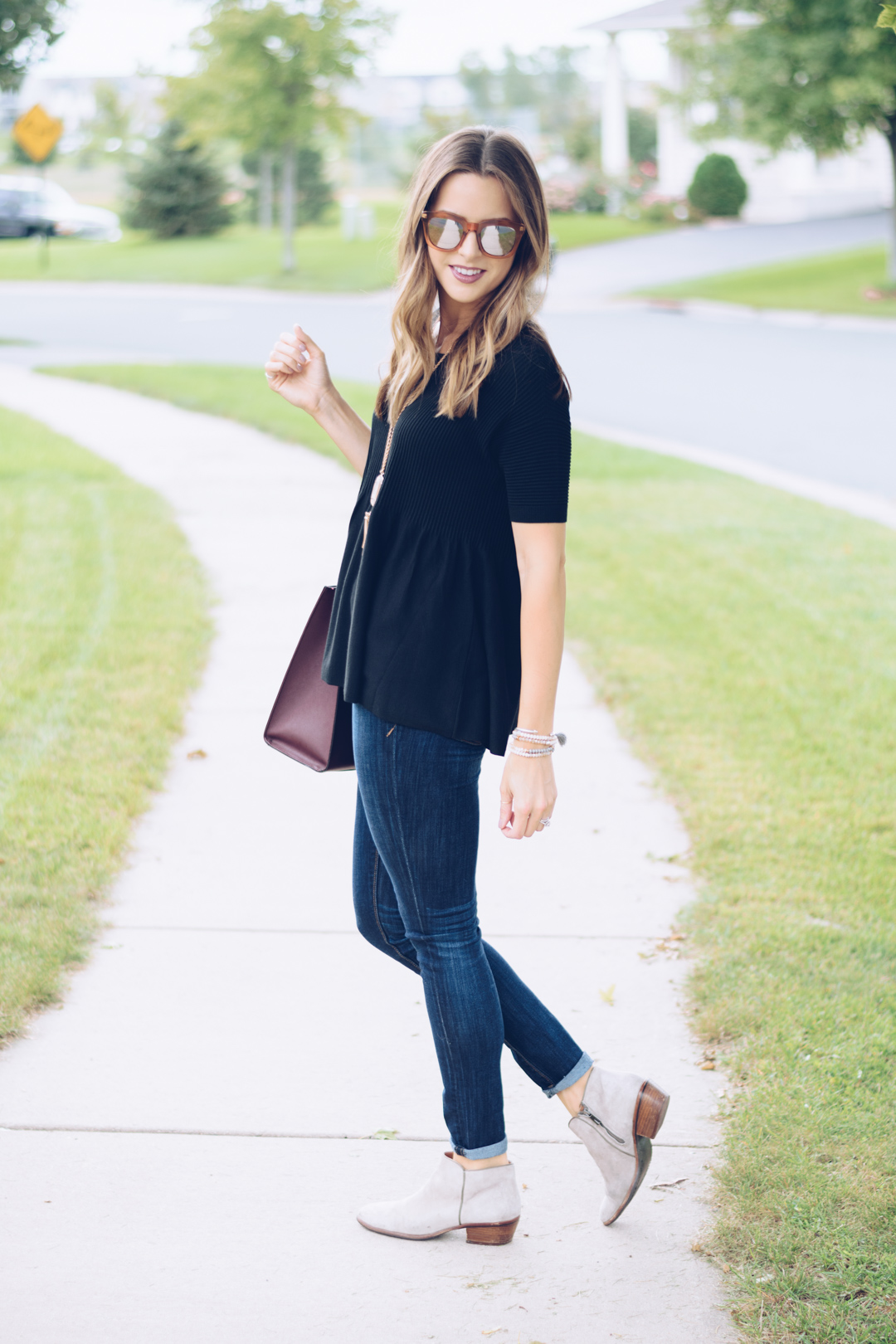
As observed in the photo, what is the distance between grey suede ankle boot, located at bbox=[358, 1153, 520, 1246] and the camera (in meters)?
2.57

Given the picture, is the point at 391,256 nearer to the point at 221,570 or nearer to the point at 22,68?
the point at 221,570

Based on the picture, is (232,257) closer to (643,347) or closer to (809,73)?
(809,73)

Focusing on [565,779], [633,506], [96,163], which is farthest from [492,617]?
[96,163]

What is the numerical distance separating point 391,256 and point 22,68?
54.2ft

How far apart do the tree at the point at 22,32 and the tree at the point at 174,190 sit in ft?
76.1

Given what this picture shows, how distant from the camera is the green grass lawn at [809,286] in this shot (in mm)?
23109

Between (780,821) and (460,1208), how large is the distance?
2.40 metres

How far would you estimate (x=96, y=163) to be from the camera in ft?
230

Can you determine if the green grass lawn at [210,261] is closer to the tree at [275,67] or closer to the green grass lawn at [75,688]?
the tree at [275,67]

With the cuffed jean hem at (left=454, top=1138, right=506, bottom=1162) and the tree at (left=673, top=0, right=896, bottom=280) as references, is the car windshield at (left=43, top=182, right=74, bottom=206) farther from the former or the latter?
the cuffed jean hem at (left=454, top=1138, right=506, bottom=1162)

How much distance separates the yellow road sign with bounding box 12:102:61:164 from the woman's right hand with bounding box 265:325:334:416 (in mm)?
23877

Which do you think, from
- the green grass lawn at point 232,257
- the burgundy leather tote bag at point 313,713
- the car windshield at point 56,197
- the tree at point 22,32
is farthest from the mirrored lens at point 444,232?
the car windshield at point 56,197

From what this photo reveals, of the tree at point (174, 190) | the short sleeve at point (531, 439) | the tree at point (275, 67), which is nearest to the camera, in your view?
the short sleeve at point (531, 439)

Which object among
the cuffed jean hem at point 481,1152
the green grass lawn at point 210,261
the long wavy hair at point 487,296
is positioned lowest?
the cuffed jean hem at point 481,1152
